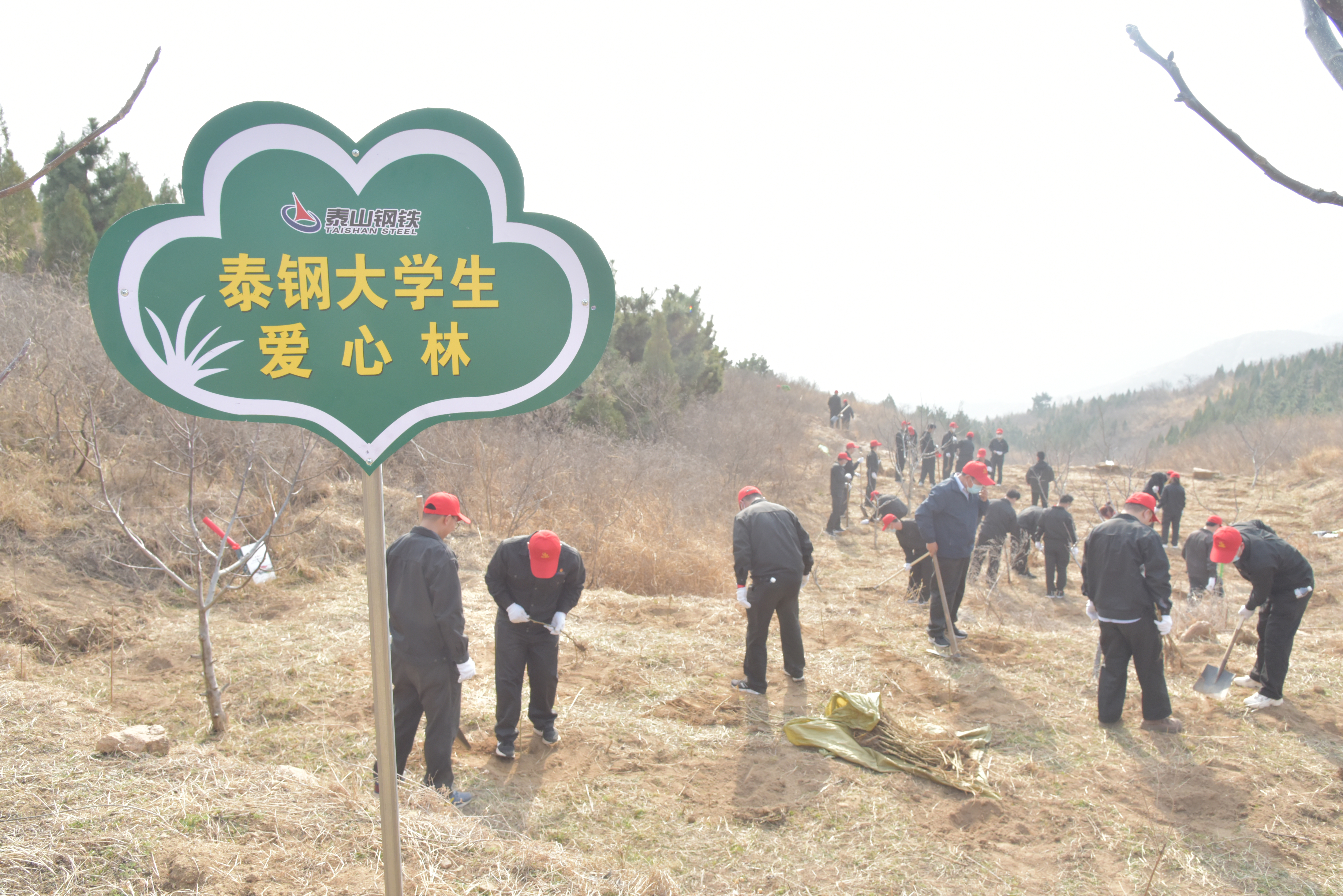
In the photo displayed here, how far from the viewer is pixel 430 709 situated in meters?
4.39

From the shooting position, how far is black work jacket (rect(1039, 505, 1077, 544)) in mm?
11445

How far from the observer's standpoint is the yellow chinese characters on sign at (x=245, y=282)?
2.20m

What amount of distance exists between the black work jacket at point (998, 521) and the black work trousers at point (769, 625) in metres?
5.74

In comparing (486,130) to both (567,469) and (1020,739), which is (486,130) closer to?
(1020,739)

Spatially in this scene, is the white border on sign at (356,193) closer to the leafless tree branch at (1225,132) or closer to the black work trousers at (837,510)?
the leafless tree branch at (1225,132)

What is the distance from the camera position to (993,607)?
33.6ft

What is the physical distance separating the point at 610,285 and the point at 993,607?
31.2 ft

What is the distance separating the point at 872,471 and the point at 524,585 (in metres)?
16.4

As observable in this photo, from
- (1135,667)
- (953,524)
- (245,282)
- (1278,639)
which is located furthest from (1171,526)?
(245,282)

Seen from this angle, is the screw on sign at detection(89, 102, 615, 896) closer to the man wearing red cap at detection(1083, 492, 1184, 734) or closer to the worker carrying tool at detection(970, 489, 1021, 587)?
the man wearing red cap at detection(1083, 492, 1184, 734)

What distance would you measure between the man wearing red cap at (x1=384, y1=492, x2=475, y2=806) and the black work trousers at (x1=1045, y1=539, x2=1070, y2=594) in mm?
9910

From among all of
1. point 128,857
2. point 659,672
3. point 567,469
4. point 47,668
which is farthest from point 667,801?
point 567,469

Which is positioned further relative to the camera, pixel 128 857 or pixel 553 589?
pixel 553 589

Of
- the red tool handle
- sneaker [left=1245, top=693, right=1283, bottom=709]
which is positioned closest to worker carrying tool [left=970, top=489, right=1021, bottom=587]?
sneaker [left=1245, top=693, right=1283, bottom=709]
